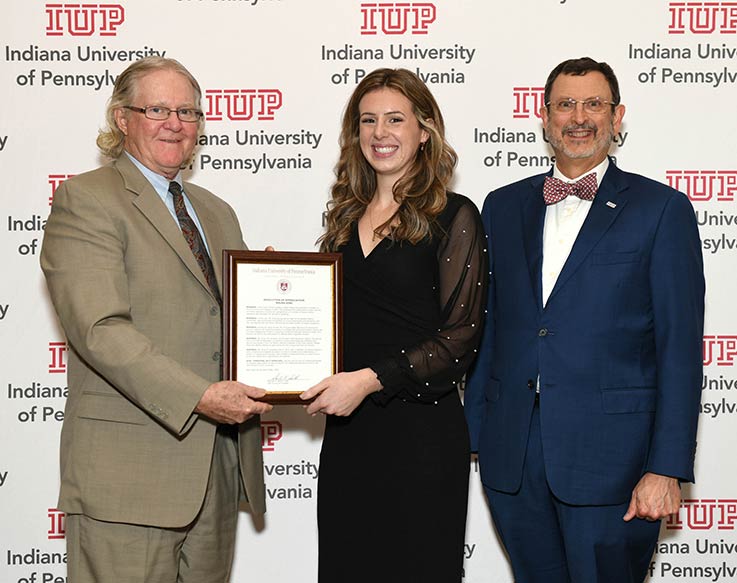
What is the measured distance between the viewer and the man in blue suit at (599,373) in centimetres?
260

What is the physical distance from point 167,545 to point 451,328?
1.10 meters

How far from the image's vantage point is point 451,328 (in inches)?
103

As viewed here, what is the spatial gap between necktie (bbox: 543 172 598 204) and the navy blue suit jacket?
5 cm

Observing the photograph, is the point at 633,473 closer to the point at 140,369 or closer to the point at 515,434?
the point at 515,434

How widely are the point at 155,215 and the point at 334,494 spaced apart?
1057 millimetres

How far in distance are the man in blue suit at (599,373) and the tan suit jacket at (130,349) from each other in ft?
3.34

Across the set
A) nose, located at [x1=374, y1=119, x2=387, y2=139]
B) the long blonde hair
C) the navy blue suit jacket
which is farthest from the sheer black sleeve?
nose, located at [x1=374, y1=119, x2=387, y2=139]

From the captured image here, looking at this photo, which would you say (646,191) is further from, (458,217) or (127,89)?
(127,89)

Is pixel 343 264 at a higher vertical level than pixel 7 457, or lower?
higher

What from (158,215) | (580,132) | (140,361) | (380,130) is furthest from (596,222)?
(140,361)

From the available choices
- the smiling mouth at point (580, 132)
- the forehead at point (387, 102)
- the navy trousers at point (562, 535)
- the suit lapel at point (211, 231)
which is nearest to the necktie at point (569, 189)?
the smiling mouth at point (580, 132)

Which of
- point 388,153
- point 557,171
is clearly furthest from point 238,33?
point 557,171

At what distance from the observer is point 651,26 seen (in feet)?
11.8

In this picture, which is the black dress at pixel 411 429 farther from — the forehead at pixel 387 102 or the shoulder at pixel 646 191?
the shoulder at pixel 646 191
